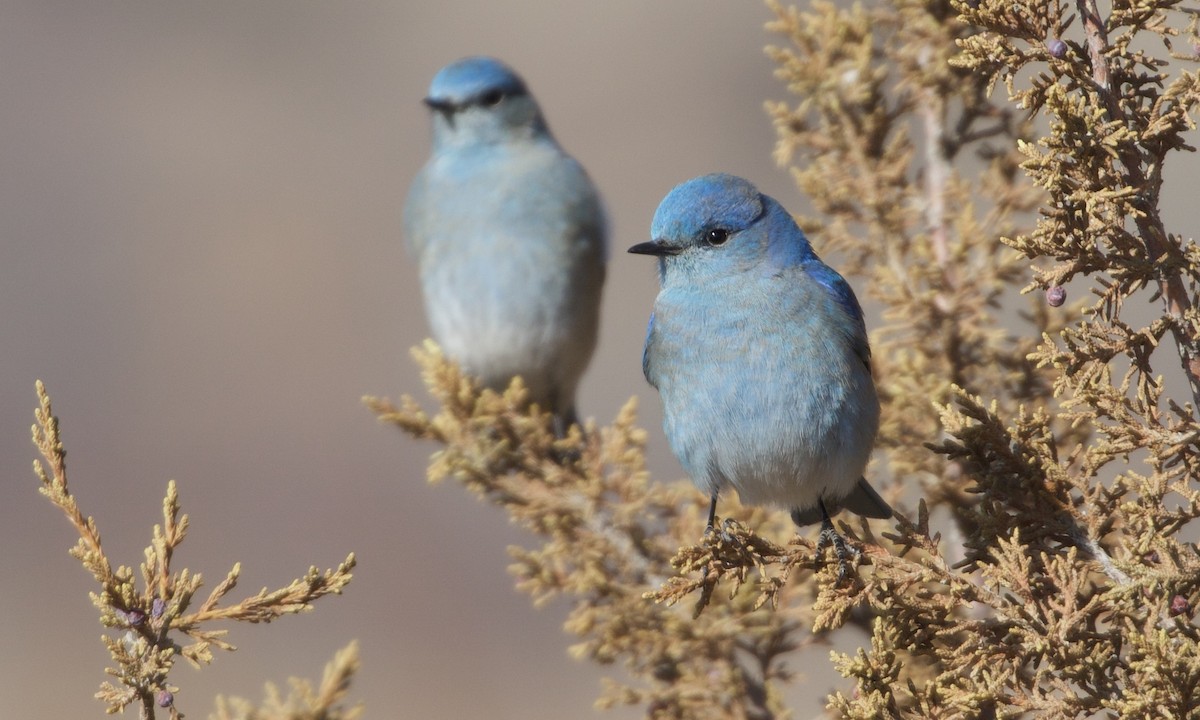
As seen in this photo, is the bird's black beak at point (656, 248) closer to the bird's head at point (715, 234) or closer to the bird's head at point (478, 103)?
the bird's head at point (715, 234)

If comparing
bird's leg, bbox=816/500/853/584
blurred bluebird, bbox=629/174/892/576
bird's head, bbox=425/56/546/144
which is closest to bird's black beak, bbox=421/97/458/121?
bird's head, bbox=425/56/546/144

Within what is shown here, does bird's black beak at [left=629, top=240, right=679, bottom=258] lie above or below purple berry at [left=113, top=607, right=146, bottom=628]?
above

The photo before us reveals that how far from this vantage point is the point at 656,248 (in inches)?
142

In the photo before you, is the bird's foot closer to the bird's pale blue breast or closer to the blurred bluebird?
the blurred bluebird

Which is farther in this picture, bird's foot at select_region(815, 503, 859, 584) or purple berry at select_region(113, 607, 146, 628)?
bird's foot at select_region(815, 503, 859, 584)

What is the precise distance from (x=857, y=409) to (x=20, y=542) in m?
8.51

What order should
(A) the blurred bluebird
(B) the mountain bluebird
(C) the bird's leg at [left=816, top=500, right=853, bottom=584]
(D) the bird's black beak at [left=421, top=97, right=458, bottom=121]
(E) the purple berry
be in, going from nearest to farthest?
(E) the purple berry < (C) the bird's leg at [left=816, top=500, right=853, bottom=584] < (A) the blurred bluebird < (B) the mountain bluebird < (D) the bird's black beak at [left=421, top=97, right=458, bottom=121]

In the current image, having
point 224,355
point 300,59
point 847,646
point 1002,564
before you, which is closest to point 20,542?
point 224,355

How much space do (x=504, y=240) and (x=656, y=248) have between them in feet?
7.51

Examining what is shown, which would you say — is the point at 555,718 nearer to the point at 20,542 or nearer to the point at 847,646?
the point at 847,646

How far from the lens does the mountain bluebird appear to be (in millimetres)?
5824

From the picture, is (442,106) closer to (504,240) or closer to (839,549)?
(504,240)

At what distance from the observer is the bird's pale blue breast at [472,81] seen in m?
6.01

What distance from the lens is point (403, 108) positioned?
12461mm
